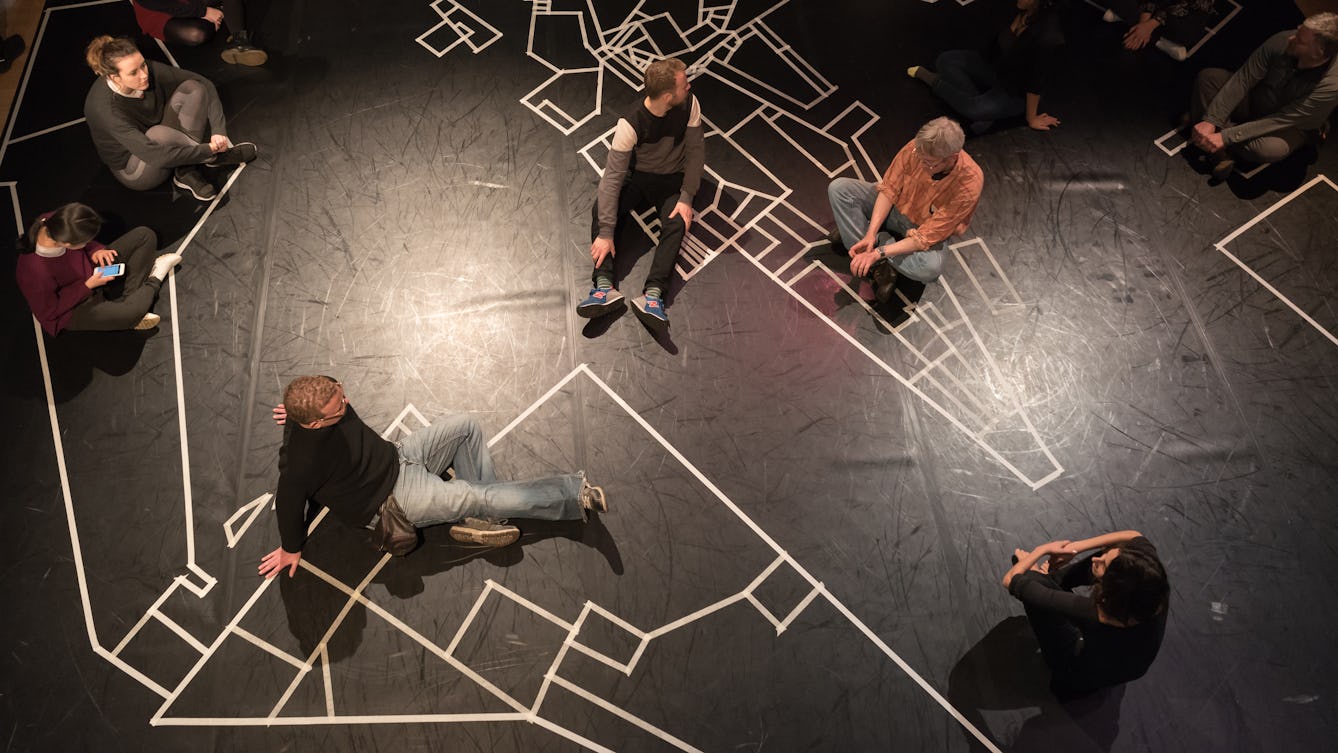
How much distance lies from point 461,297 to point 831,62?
239 centimetres

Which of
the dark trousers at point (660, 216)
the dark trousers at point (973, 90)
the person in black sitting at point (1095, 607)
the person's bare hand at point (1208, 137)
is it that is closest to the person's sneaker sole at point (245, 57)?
the dark trousers at point (660, 216)

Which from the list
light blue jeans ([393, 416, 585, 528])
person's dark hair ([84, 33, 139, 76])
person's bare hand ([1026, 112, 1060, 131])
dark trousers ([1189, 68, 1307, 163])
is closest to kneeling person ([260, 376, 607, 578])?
light blue jeans ([393, 416, 585, 528])

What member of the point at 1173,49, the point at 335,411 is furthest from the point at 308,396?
the point at 1173,49

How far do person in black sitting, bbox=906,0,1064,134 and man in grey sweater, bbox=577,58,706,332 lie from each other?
157 cm

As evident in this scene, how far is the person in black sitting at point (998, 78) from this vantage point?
415 cm

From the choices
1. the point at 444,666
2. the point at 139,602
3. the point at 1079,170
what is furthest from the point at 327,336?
the point at 1079,170

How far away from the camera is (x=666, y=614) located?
3277mm

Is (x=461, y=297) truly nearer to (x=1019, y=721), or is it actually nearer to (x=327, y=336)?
(x=327, y=336)

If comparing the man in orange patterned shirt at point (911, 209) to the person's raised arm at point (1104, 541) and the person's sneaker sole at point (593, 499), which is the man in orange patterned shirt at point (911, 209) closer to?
the person's raised arm at point (1104, 541)

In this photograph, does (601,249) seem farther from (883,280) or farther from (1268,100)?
(1268,100)

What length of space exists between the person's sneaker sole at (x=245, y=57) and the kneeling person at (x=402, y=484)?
222 centimetres

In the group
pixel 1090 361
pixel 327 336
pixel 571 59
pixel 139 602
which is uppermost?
A: pixel 571 59

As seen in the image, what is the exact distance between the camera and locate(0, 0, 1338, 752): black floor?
316 centimetres

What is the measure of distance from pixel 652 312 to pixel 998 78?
7.40 feet
